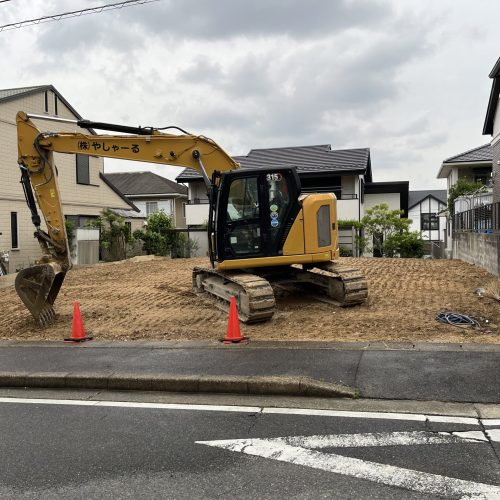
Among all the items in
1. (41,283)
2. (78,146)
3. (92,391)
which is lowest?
(92,391)

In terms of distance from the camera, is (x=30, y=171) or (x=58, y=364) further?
(x=30, y=171)

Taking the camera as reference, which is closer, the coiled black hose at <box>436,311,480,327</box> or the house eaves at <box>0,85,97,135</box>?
the coiled black hose at <box>436,311,480,327</box>

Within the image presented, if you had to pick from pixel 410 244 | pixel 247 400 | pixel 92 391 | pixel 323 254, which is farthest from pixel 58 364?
pixel 410 244

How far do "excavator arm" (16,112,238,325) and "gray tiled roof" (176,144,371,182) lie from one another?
19820 mm

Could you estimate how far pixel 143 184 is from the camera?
134 ft

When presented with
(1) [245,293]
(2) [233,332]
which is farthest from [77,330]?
(1) [245,293]

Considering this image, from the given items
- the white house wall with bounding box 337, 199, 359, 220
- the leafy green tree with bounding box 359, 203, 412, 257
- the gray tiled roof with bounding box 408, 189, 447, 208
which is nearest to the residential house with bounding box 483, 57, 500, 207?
the leafy green tree with bounding box 359, 203, 412, 257

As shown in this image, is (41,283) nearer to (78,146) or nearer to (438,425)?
(78,146)

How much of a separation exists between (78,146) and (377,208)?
1950 cm

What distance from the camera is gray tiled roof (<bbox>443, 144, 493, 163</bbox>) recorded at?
28266 mm

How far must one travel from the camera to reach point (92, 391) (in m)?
6.10

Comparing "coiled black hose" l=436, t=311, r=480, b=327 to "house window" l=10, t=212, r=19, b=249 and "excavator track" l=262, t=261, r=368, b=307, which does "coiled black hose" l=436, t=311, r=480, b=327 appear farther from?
"house window" l=10, t=212, r=19, b=249

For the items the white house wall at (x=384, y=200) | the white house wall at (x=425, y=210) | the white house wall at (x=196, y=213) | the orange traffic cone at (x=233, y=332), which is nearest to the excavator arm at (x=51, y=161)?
the orange traffic cone at (x=233, y=332)

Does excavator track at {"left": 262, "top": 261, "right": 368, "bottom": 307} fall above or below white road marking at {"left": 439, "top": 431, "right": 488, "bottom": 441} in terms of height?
above
